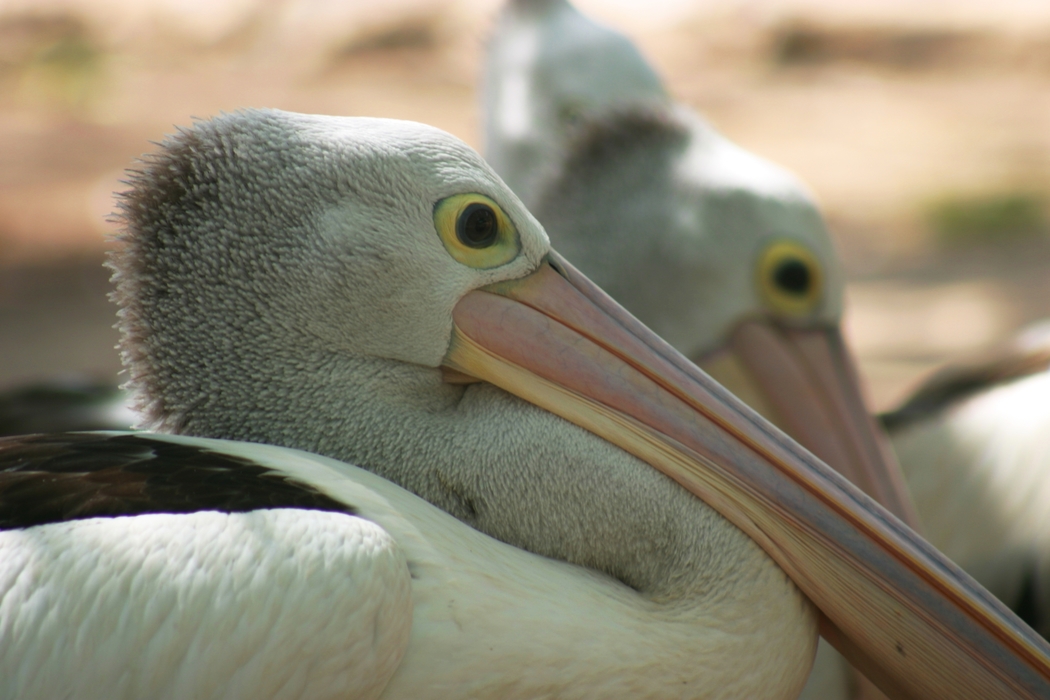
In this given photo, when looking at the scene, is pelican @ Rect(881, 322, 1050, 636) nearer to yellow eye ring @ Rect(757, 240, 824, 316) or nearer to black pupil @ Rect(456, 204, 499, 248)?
yellow eye ring @ Rect(757, 240, 824, 316)

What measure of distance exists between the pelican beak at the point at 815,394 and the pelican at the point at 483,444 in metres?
0.96

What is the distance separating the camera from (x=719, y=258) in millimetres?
2748

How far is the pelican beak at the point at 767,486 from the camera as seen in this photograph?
1.49 metres

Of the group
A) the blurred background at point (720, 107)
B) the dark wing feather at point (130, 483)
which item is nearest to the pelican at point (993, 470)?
the dark wing feather at point (130, 483)

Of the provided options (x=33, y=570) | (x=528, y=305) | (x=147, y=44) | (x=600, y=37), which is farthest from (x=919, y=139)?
(x=33, y=570)

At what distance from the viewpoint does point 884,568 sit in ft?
4.95

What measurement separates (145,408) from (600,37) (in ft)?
7.43

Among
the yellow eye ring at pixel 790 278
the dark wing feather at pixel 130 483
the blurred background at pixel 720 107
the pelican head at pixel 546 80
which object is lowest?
the blurred background at pixel 720 107

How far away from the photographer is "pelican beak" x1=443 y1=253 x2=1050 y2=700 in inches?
58.6

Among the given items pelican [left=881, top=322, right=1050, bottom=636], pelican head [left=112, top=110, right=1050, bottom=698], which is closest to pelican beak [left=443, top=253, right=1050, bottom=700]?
pelican head [left=112, top=110, right=1050, bottom=698]

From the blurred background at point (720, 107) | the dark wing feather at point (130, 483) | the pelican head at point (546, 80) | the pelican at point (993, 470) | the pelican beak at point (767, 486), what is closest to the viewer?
the dark wing feather at point (130, 483)

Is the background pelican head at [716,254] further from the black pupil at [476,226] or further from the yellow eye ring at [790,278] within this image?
the black pupil at [476,226]

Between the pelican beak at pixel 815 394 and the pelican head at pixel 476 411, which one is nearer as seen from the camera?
the pelican head at pixel 476 411

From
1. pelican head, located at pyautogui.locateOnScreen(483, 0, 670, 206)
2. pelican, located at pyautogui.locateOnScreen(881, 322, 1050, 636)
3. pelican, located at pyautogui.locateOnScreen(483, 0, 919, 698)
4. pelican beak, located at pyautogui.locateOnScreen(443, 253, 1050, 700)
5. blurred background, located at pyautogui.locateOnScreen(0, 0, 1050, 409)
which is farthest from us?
blurred background, located at pyautogui.locateOnScreen(0, 0, 1050, 409)
